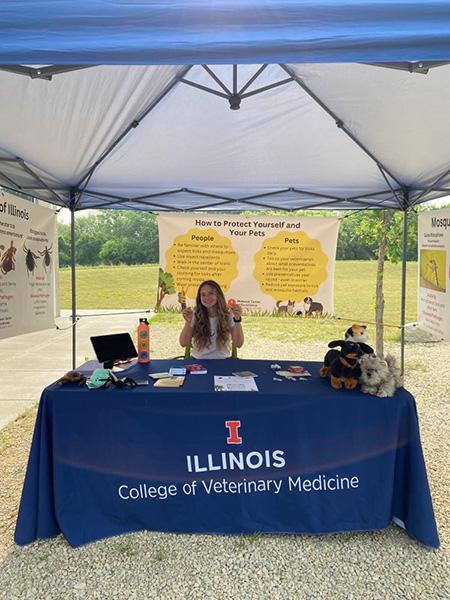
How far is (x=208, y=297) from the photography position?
9.69 ft

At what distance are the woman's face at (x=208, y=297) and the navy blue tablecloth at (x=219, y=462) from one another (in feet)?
3.73

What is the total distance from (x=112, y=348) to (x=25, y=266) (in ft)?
4.03

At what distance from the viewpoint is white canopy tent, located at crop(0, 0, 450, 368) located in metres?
0.90

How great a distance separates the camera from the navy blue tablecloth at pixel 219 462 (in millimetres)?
1865

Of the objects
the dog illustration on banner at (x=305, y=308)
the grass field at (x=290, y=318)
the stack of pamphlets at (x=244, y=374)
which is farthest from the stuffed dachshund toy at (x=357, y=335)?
the grass field at (x=290, y=318)

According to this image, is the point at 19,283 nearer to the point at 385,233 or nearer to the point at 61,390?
the point at 61,390

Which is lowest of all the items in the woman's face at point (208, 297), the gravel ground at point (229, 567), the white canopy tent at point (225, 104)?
the gravel ground at point (229, 567)

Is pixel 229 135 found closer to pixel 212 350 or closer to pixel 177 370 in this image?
pixel 212 350

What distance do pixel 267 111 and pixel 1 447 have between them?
318 centimetres

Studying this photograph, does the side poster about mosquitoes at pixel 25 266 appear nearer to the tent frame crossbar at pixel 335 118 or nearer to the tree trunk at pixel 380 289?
the tent frame crossbar at pixel 335 118

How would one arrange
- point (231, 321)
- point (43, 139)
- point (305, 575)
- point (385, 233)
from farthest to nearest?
point (385, 233), point (231, 321), point (43, 139), point (305, 575)

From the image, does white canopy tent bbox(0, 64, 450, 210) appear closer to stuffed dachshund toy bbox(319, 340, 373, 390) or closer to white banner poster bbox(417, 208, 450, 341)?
white banner poster bbox(417, 208, 450, 341)

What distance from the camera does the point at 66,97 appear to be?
2104mm

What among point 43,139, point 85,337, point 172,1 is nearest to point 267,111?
point 43,139
